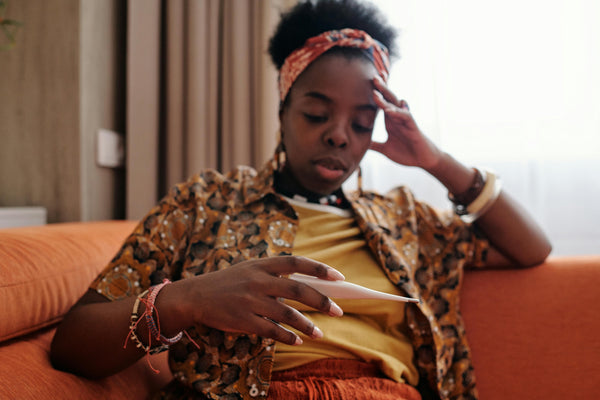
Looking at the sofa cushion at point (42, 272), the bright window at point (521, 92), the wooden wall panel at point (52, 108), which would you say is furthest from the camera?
the bright window at point (521, 92)

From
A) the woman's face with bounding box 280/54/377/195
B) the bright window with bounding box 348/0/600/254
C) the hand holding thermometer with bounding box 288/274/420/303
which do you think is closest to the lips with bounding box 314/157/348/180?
the woman's face with bounding box 280/54/377/195

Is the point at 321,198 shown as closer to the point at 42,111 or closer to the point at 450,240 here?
the point at 450,240

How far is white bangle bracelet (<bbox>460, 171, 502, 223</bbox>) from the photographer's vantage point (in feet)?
3.54

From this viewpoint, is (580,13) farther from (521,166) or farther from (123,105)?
(123,105)

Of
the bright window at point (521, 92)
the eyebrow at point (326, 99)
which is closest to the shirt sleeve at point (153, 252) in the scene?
the eyebrow at point (326, 99)

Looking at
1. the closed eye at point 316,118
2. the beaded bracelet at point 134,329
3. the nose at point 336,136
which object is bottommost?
the beaded bracelet at point 134,329

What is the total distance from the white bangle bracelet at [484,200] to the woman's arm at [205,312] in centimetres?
55

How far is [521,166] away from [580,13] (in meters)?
0.51

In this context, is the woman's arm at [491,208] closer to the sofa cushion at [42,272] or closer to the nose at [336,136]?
the nose at [336,136]

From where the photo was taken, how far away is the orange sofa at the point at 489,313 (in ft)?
2.66

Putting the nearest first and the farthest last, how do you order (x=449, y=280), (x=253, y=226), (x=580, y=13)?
(x=253, y=226) → (x=449, y=280) → (x=580, y=13)

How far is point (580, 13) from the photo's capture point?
1.55 meters

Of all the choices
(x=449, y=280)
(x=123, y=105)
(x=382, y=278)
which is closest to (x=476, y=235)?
(x=449, y=280)

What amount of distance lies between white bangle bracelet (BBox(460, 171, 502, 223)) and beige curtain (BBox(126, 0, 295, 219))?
2.68ft
